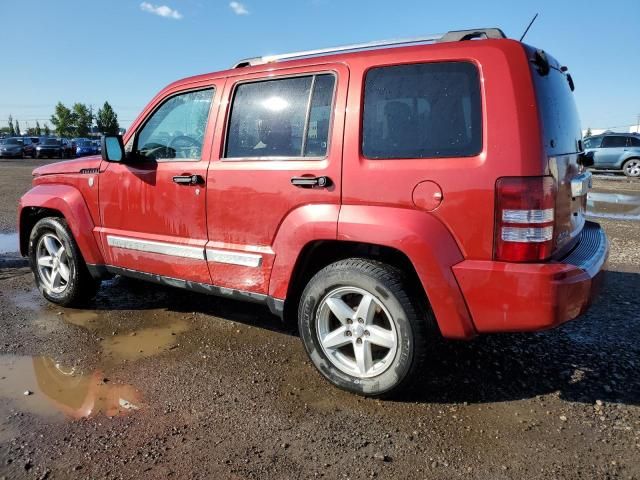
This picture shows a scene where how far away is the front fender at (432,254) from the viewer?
2568 millimetres

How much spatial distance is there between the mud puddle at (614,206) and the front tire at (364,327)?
313 inches

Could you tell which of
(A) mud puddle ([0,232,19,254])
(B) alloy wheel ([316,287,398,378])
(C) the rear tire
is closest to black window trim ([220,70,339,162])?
(B) alloy wheel ([316,287,398,378])

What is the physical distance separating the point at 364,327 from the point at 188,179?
1642 millimetres

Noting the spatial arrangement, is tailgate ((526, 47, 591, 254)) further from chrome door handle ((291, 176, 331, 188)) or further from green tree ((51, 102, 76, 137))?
green tree ((51, 102, 76, 137))

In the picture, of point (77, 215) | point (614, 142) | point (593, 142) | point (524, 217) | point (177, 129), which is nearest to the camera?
point (524, 217)

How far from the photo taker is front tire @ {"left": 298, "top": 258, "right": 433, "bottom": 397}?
2756 mm

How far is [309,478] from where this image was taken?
2.28 meters

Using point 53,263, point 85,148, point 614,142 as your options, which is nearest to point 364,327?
point 53,263

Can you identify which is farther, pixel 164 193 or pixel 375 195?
pixel 164 193

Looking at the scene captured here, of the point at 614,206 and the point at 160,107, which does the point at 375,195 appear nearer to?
the point at 160,107

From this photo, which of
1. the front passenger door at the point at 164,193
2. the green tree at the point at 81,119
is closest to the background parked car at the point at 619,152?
the front passenger door at the point at 164,193

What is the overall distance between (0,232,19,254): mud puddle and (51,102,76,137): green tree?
274 ft

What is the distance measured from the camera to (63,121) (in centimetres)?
8125

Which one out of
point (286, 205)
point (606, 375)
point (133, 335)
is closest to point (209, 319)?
point (133, 335)
